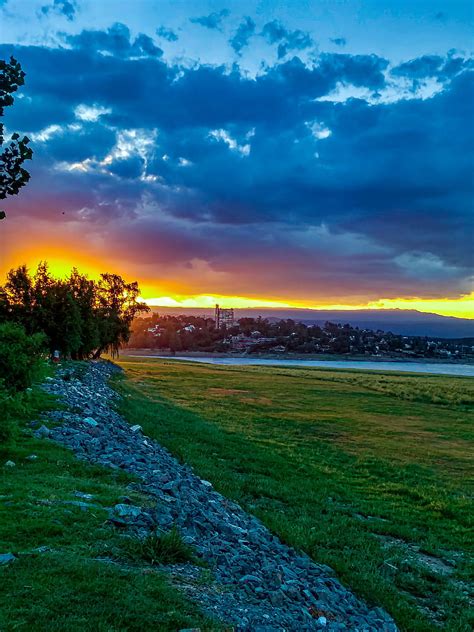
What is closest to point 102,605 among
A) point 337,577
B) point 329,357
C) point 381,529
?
point 337,577

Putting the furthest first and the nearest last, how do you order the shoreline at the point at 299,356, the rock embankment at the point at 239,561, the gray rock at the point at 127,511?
1. the shoreline at the point at 299,356
2. the gray rock at the point at 127,511
3. the rock embankment at the point at 239,561

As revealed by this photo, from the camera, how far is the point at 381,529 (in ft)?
42.7

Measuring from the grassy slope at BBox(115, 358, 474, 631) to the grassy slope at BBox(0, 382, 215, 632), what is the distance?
184 inches

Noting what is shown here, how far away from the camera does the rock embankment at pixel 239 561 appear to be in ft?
20.7

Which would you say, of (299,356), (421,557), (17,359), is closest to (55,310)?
(17,359)

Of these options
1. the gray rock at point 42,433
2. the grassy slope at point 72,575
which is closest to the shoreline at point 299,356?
the gray rock at point 42,433

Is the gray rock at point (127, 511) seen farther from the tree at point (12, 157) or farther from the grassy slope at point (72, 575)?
the tree at point (12, 157)

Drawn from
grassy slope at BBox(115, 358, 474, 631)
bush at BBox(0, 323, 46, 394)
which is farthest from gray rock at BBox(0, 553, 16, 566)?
bush at BBox(0, 323, 46, 394)

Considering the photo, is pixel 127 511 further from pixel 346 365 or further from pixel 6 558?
pixel 346 365

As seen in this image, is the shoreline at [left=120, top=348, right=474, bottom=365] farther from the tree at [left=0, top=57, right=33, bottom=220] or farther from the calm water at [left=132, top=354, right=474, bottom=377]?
the tree at [left=0, top=57, right=33, bottom=220]

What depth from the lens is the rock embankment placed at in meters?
6.30

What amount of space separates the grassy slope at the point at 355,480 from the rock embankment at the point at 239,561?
95 centimetres

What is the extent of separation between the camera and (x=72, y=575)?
19.3ft

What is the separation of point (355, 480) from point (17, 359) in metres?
12.6
